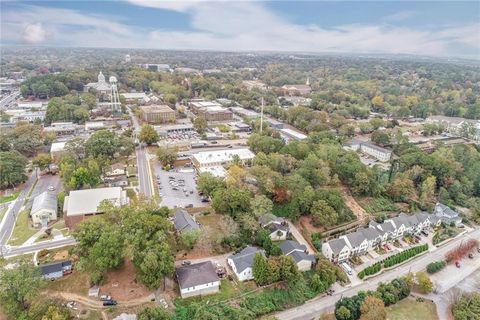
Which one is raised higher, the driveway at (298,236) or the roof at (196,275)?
the roof at (196,275)

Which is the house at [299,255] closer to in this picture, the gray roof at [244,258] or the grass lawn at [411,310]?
the gray roof at [244,258]

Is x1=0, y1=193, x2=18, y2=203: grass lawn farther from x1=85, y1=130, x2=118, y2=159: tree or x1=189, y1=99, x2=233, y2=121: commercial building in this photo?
x1=189, y1=99, x2=233, y2=121: commercial building

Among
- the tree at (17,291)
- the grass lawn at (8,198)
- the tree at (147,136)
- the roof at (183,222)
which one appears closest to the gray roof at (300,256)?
the roof at (183,222)

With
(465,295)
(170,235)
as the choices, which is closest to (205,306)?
(170,235)

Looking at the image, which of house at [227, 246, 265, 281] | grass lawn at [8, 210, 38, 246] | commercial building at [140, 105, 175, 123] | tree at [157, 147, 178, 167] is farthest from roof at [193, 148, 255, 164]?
→ commercial building at [140, 105, 175, 123]

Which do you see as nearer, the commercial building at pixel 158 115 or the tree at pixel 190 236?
the tree at pixel 190 236

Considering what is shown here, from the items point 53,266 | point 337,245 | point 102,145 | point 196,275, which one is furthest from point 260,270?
point 102,145
